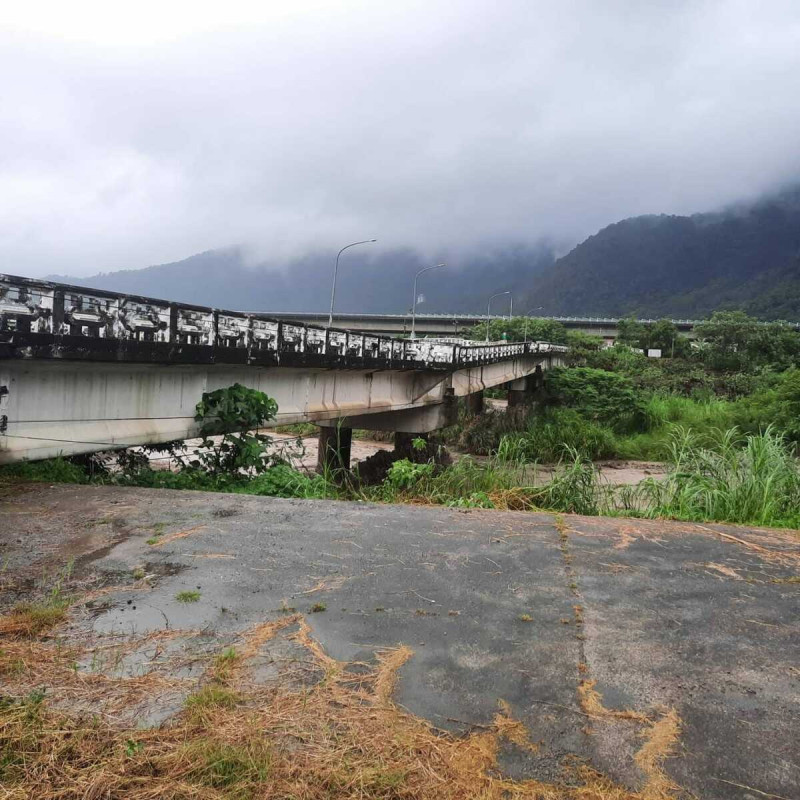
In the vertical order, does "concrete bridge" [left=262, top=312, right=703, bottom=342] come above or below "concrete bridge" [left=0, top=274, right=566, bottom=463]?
above

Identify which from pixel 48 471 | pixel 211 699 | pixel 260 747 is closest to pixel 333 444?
pixel 48 471

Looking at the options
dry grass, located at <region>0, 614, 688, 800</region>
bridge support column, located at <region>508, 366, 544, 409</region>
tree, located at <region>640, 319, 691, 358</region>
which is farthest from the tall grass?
tree, located at <region>640, 319, 691, 358</region>

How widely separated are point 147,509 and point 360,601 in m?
2.74

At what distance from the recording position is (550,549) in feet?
14.2

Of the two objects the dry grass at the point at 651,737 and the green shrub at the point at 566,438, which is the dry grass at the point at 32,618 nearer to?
the dry grass at the point at 651,737

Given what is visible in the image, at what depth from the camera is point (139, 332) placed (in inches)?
291

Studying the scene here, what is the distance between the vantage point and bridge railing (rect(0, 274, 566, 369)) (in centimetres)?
607

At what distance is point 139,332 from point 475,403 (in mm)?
31024

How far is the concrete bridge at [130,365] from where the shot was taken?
20.8ft

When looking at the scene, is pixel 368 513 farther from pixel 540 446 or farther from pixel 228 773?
pixel 540 446

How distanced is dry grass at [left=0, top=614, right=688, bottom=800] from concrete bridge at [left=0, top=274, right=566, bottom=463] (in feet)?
15.5

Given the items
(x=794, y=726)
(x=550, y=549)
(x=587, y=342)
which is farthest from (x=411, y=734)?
(x=587, y=342)

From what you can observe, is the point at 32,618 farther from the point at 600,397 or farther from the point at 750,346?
the point at 750,346

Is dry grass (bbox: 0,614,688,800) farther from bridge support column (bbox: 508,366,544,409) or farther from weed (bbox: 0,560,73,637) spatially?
bridge support column (bbox: 508,366,544,409)
